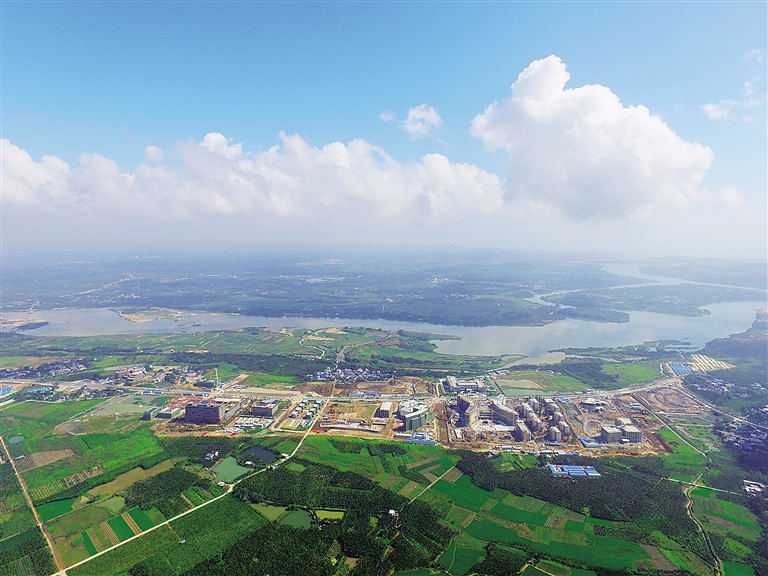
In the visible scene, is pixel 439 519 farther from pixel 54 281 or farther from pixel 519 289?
pixel 54 281

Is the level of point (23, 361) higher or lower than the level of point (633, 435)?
lower

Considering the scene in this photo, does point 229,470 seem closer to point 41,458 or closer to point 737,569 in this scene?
point 41,458

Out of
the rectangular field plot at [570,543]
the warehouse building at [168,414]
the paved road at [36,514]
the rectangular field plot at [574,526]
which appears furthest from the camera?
the warehouse building at [168,414]

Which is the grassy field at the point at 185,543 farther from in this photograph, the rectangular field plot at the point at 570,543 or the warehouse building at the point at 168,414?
the warehouse building at the point at 168,414

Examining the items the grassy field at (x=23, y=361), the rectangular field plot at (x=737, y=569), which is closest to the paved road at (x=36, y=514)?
the grassy field at (x=23, y=361)

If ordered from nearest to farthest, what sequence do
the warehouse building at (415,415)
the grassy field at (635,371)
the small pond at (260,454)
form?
the small pond at (260,454)
the warehouse building at (415,415)
the grassy field at (635,371)

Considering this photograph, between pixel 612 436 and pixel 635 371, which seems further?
pixel 635 371

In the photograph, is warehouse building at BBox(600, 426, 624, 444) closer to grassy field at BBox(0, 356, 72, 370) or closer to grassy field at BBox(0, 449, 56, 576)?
grassy field at BBox(0, 449, 56, 576)

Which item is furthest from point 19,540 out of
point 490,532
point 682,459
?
point 682,459
